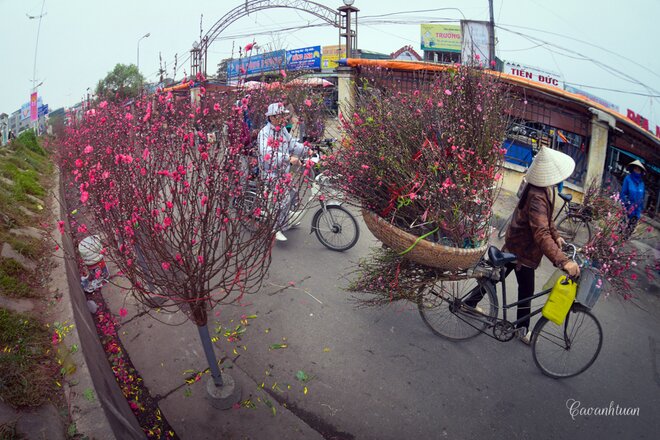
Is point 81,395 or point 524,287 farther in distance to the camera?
point 524,287

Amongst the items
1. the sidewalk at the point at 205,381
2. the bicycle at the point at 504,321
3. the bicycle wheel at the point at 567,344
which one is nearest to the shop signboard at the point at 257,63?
the sidewalk at the point at 205,381

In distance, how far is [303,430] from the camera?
2.55m

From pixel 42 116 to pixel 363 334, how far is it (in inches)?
1122

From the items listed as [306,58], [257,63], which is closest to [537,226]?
[306,58]

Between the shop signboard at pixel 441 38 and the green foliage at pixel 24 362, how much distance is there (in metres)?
27.3

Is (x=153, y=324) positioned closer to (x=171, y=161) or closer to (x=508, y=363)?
(x=171, y=161)

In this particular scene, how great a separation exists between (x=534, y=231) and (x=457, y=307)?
92 centimetres

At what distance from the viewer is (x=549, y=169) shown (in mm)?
2848

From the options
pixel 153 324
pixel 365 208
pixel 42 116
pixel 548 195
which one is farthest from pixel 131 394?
pixel 42 116

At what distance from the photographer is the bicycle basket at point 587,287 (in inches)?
102

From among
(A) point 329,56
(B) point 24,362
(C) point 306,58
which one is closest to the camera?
(B) point 24,362

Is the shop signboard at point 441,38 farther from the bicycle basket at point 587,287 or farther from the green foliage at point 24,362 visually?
the green foliage at point 24,362

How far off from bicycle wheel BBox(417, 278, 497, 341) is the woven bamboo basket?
48 cm

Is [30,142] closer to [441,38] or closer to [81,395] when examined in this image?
[81,395]
